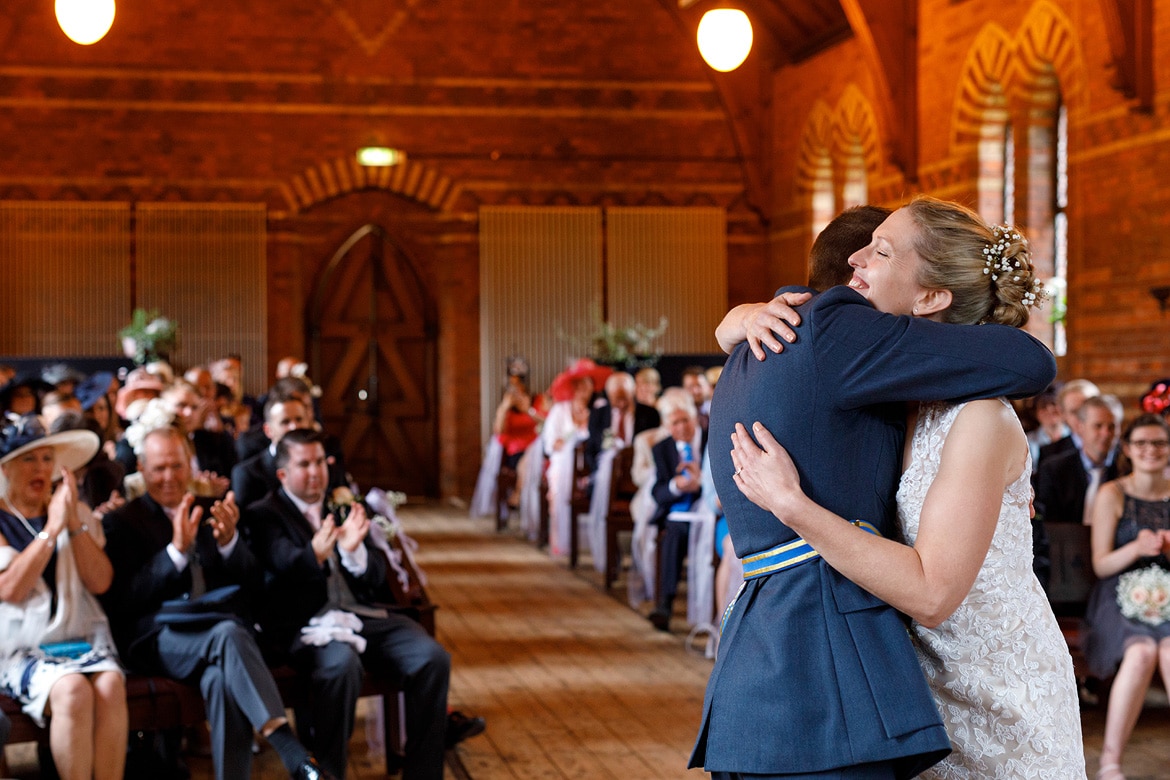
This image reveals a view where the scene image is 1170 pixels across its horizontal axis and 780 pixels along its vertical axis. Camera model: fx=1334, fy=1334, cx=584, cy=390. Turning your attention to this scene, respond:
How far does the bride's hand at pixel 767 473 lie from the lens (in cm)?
183

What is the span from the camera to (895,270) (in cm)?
193

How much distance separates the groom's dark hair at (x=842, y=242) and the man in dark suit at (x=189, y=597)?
9.24ft

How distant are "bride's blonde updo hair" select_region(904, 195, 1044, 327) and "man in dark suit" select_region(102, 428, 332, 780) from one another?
9.82ft

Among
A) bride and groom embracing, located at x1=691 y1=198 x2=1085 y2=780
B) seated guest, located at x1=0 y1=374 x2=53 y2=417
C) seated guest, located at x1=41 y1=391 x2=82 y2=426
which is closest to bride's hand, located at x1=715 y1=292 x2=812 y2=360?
bride and groom embracing, located at x1=691 y1=198 x2=1085 y2=780

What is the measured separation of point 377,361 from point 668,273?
3.71 metres

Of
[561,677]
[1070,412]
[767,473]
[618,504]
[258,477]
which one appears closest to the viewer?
[767,473]

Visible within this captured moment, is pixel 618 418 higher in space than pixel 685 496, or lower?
higher

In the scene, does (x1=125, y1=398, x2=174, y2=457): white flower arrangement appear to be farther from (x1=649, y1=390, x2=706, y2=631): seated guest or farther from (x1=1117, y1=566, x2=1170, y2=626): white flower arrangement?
(x1=1117, y1=566, x2=1170, y2=626): white flower arrangement

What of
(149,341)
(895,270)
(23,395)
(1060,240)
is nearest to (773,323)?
(895,270)

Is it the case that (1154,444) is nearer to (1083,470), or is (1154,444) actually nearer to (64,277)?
(1083,470)

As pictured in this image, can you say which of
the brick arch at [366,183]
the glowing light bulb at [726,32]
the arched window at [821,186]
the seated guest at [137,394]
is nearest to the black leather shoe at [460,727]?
the seated guest at [137,394]

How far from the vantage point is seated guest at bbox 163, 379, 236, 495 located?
23.9 ft

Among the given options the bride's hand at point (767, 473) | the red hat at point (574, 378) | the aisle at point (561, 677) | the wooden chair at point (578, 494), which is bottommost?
the aisle at point (561, 677)

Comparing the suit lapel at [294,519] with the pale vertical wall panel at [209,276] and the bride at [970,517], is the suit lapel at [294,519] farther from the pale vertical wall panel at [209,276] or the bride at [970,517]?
the pale vertical wall panel at [209,276]
